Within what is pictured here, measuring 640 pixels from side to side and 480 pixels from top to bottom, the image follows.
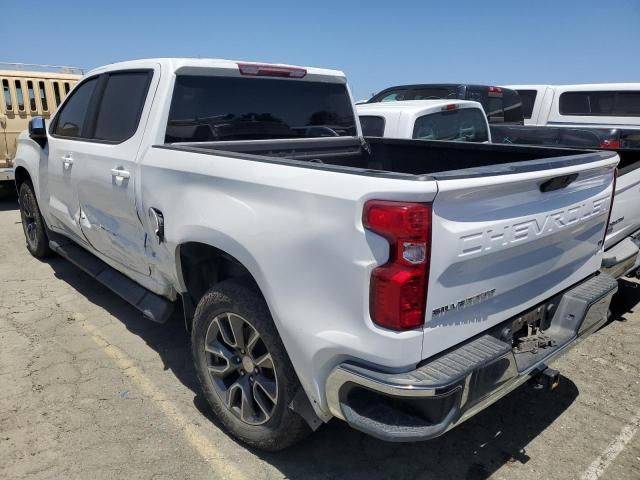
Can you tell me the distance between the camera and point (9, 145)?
888 cm

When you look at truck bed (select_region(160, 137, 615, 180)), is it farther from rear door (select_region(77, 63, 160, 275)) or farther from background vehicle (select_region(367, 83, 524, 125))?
background vehicle (select_region(367, 83, 524, 125))

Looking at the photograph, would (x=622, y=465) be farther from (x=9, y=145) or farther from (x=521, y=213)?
(x=9, y=145)

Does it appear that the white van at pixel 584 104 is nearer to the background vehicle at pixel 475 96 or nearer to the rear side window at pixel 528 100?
the rear side window at pixel 528 100

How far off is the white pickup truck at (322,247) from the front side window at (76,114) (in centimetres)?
6

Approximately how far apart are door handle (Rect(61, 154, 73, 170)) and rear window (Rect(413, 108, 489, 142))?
345cm

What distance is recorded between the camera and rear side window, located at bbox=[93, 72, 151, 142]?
3.50 metres

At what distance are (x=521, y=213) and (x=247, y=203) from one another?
1196 mm

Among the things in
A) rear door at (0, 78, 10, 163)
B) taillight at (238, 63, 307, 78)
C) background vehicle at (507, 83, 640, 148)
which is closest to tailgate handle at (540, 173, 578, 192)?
taillight at (238, 63, 307, 78)

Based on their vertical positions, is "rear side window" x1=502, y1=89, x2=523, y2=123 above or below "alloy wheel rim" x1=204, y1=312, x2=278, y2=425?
above

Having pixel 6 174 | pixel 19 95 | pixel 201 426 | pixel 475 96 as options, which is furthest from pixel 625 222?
pixel 19 95

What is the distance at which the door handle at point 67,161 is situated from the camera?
4.13 metres

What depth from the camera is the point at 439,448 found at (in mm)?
2873

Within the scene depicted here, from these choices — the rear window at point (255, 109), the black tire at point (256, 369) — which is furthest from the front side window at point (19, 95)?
the black tire at point (256, 369)

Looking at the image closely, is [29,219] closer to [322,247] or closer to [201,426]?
[201,426]
